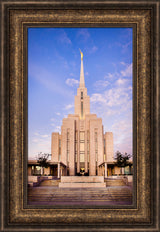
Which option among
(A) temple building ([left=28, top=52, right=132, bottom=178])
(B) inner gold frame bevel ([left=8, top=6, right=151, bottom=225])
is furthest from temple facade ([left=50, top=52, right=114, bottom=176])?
(B) inner gold frame bevel ([left=8, top=6, right=151, bottom=225])

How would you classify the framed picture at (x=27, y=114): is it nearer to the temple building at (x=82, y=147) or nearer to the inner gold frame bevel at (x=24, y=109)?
the inner gold frame bevel at (x=24, y=109)

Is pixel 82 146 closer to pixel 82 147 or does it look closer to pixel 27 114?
pixel 82 147

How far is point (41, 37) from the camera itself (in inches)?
437

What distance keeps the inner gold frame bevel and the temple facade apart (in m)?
29.3

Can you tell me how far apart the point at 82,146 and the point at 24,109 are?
32651mm

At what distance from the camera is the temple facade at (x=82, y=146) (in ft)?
127

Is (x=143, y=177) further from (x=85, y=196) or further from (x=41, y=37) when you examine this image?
(x=41, y=37)

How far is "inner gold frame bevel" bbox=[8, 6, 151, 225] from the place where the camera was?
8406 mm

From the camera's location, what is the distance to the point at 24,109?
344 inches

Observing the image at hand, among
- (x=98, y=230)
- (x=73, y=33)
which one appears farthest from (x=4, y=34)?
(x=98, y=230)

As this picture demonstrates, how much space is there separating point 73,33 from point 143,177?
10.5m

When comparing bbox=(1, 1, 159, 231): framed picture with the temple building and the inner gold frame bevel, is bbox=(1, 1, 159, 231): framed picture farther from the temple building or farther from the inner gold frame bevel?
the temple building

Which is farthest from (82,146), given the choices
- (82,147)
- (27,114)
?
(27,114)

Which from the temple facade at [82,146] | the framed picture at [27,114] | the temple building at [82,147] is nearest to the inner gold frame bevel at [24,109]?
the framed picture at [27,114]
